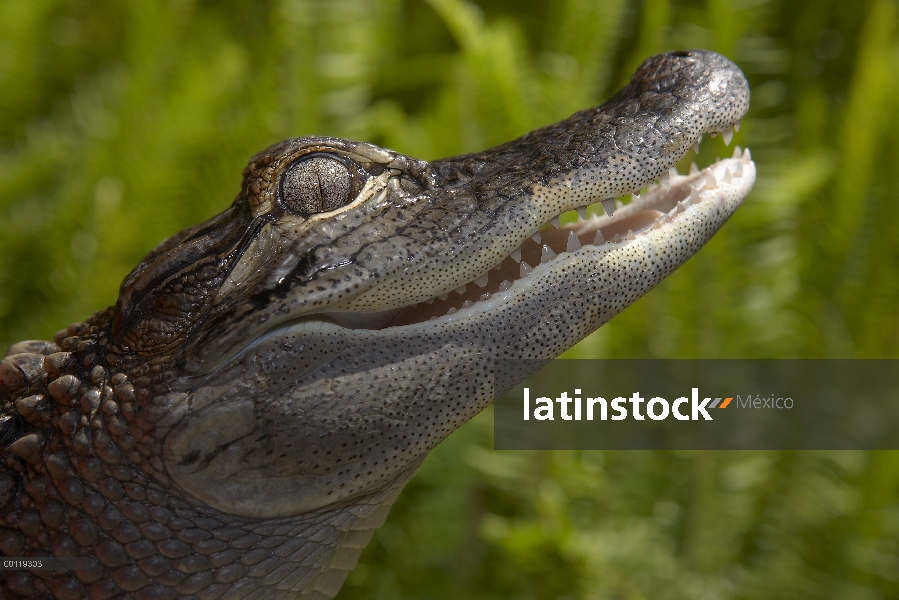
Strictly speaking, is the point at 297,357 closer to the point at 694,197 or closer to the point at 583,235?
the point at 583,235

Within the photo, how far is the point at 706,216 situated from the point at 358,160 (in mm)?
546

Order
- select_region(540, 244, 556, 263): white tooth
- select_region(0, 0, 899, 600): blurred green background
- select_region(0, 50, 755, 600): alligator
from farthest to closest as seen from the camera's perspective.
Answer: select_region(0, 0, 899, 600): blurred green background < select_region(540, 244, 556, 263): white tooth < select_region(0, 50, 755, 600): alligator

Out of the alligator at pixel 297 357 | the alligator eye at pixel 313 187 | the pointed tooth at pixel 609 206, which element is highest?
the alligator eye at pixel 313 187

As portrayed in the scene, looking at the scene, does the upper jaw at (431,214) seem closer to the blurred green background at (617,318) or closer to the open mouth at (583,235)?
the open mouth at (583,235)

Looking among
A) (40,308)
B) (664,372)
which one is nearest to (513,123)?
(664,372)

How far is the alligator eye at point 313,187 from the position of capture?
987mm

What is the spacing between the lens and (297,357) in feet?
3.04

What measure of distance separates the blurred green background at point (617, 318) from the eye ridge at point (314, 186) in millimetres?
1270

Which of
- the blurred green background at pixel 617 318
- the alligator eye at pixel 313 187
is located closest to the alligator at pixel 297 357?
the alligator eye at pixel 313 187

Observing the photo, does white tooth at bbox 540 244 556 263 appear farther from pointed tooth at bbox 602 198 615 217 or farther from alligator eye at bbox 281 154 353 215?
alligator eye at bbox 281 154 353 215

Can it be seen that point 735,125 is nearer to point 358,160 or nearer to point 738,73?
point 738,73

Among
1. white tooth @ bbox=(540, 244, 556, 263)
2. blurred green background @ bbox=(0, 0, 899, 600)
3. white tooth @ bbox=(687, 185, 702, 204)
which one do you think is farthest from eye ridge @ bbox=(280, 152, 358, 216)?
blurred green background @ bbox=(0, 0, 899, 600)

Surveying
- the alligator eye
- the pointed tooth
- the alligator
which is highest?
the alligator eye

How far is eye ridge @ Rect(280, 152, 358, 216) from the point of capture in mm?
987
